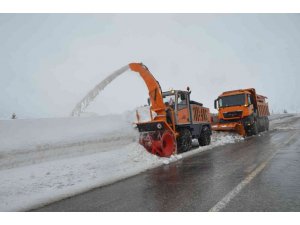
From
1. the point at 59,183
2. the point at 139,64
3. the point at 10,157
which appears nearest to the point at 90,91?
the point at 139,64

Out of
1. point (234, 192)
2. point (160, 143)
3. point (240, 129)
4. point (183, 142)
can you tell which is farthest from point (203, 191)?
point (240, 129)

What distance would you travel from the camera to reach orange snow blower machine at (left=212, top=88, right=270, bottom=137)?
62.3ft

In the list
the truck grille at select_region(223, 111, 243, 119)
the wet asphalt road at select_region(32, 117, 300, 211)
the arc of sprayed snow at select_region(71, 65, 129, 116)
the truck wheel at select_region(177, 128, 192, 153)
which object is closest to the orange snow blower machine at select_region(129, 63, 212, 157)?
the truck wheel at select_region(177, 128, 192, 153)

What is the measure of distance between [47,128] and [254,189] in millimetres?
7025

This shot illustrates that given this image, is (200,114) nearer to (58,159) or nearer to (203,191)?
(58,159)

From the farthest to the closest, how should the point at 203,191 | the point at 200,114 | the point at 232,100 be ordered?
the point at 232,100, the point at 200,114, the point at 203,191

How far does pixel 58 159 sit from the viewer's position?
912cm

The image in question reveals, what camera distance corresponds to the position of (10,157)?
7.87m

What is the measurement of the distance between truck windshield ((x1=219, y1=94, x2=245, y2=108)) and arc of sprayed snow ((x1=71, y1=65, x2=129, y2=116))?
9.76 meters

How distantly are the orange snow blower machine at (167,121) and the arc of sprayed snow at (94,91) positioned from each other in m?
0.65

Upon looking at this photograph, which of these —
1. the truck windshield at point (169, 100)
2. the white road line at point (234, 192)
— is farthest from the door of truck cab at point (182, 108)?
the white road line at point (234, 192)

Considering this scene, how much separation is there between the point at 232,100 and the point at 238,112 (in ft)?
3.50

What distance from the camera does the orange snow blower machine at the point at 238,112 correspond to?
62.3 feet

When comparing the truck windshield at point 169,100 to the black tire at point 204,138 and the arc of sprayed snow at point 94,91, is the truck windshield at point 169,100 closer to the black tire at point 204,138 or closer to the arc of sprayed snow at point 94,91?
the arc of sprayed snow at point 94,91
